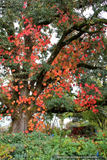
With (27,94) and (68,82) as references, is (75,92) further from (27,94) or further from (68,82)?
(27,94)

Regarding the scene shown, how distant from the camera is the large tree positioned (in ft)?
20.3

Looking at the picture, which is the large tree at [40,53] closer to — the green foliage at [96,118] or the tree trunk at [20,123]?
the tree trunk at [20,123]

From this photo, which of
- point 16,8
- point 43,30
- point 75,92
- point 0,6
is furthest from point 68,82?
point 0,6

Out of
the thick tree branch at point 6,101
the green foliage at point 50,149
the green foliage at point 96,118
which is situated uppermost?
the thick tree branch at point 6,101

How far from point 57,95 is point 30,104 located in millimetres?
1452

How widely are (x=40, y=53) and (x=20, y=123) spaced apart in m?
3.80

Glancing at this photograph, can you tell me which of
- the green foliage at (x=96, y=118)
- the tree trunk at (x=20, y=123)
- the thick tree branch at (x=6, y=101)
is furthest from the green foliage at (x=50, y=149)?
the green foliage at (x=96, y=118)

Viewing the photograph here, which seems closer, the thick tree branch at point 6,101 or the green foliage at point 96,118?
the thick tree branch at point 6,101

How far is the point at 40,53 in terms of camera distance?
766 cm

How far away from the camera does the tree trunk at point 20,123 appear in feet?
20.5

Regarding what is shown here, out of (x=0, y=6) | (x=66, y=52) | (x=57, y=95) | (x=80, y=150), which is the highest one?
(x=0, y=6)

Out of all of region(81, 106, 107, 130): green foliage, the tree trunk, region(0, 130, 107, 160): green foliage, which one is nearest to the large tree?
the tree trunk

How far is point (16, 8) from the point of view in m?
6.58

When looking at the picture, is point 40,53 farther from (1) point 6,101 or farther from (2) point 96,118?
(2) point 96,118
